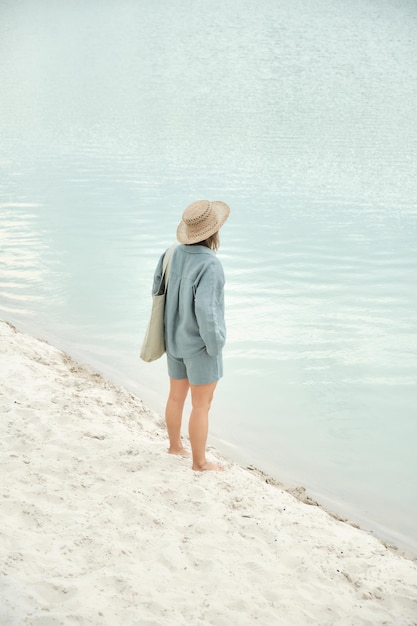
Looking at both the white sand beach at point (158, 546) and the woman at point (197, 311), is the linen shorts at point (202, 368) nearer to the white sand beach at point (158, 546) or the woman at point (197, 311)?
the woman at point (197, 311)

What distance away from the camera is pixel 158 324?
4.42 m

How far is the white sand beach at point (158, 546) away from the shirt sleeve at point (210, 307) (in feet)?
2.90

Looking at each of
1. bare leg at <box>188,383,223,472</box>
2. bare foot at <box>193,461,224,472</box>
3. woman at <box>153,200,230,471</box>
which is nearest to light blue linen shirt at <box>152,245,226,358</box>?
woman at <box>153,200,230,471</box>

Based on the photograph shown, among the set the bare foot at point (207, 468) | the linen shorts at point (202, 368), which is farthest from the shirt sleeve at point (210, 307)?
the bare foot at point (207, 468)

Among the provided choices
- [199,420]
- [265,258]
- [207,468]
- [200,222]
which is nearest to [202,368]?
[199,420]

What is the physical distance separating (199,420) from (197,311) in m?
0.74

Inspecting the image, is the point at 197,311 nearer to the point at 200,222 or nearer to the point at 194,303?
the point at 194,303

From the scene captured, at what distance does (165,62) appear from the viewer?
277 ft

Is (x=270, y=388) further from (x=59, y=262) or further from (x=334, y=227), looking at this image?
(x=334, y=227)

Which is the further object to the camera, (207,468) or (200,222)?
(207,468)

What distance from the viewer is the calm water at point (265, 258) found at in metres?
6.09

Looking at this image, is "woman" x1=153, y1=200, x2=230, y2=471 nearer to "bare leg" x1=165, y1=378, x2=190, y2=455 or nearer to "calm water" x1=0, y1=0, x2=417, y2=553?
"bare leg" x1=165, y1=378, x2=190, y2=455

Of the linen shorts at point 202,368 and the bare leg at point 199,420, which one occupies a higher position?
the linen shorts at point 202,368

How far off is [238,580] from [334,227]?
1102cm
